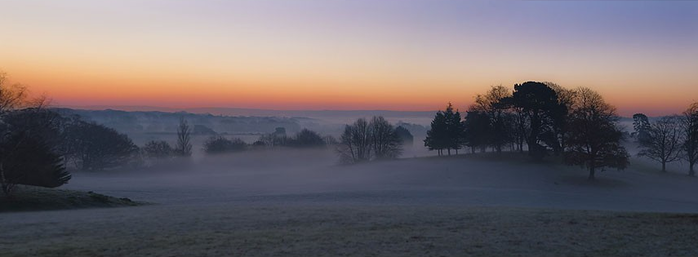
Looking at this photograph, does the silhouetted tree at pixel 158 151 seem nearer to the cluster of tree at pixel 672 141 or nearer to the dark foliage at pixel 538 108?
the dark foliage at pixel 538 108

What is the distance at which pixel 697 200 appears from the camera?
41.1 m

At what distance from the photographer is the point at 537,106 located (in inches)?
2467

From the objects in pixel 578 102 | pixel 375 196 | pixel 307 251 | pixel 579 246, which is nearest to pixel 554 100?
pixel 578 102

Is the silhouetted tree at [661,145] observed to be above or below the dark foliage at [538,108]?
below

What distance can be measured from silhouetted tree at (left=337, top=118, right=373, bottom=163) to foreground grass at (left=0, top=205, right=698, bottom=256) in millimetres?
78163

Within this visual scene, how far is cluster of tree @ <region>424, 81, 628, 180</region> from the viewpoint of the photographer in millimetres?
51006

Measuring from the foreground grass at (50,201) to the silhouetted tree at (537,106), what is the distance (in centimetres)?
4847

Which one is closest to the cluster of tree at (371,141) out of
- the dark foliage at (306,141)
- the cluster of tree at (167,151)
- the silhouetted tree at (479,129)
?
the silhouetted tree at (479,129)

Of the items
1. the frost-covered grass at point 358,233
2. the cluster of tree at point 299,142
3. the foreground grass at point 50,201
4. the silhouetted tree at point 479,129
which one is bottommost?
the foreground grass at point 50,201

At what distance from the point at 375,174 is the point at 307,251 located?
51.7 m

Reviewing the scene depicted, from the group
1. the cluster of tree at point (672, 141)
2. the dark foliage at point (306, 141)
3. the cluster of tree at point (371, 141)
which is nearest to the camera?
the cluster of tree at point (672, 141)

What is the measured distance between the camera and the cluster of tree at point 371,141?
327 ft

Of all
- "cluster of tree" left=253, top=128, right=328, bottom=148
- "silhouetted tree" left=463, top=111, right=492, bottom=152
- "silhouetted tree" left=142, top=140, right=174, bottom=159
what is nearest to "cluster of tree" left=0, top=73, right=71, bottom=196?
"silhouetted tree" left=463, top=111, right=492, bottom=152

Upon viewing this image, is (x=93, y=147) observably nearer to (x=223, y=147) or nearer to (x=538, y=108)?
(x=223, y=147)
